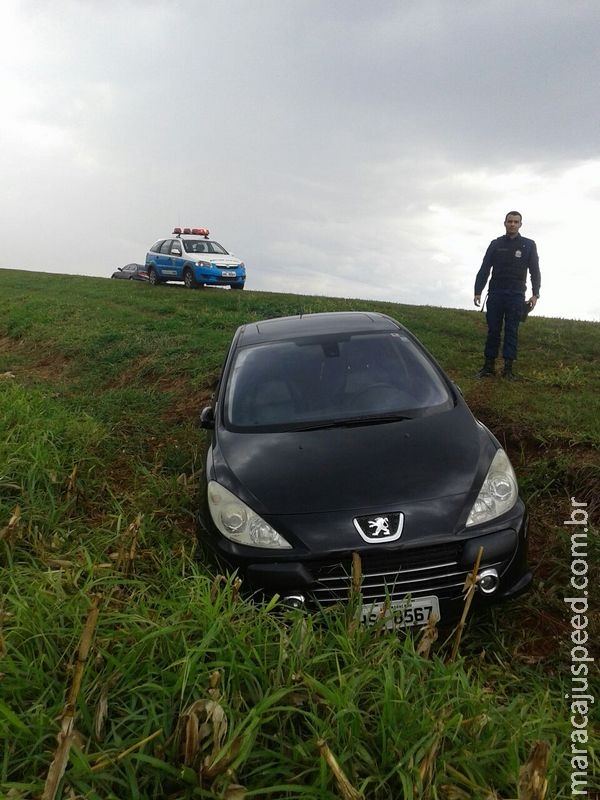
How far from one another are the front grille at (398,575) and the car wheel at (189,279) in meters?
15.6

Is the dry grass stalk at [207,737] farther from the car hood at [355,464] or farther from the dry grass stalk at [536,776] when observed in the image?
the car hood at [355,464]

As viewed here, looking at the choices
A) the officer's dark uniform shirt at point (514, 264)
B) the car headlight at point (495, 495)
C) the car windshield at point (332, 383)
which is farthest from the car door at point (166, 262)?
the car headlight at point (495, 495)

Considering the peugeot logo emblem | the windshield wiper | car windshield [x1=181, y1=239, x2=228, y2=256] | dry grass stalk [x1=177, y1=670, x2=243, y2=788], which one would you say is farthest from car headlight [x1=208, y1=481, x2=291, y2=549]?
car windshield [x1=181, y1=239, x2=228, y2=256]

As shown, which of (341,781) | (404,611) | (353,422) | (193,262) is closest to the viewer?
(341,781)

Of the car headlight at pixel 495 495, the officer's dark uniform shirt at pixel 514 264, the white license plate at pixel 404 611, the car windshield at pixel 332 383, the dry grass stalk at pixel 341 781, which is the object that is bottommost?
the white license plate at pixel 404 611

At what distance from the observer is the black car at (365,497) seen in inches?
114

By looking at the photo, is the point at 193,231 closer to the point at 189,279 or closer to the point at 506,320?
the point at 189,279

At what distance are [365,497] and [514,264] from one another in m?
5.37

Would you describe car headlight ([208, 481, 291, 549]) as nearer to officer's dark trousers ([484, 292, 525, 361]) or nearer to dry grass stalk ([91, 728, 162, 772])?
dry grass stalk ([91, 728, 162, 772])

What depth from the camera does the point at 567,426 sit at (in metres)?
5.44

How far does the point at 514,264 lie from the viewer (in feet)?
24.6

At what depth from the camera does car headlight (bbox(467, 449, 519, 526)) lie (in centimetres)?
306

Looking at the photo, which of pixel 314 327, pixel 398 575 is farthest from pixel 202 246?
pixel 398 575

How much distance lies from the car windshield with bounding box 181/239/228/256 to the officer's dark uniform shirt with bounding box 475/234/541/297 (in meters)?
11.9
